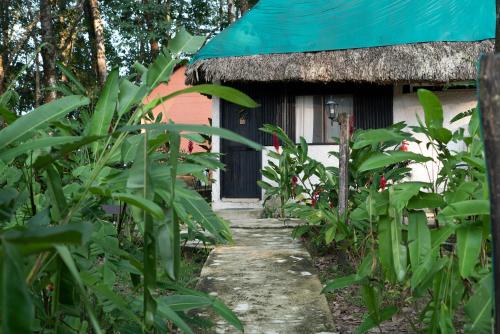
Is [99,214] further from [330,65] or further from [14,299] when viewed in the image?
[330,65]

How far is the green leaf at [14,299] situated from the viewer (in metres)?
0.70

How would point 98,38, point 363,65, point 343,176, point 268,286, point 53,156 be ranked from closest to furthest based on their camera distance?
point 53,156 → point 268,286 → point 343,176 → point 363,65 → point 98,38

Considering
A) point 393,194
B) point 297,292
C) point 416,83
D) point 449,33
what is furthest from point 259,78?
point 393,194

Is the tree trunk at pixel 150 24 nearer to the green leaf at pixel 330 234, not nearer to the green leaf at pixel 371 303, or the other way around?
the green leaf at pixel 330 234

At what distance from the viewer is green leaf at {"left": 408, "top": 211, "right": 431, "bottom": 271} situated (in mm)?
1837

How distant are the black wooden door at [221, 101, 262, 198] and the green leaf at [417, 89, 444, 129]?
666cm

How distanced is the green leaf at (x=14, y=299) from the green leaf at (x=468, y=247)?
1.28 m

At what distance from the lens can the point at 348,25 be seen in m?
8.36

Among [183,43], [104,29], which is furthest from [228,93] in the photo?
[104,29]

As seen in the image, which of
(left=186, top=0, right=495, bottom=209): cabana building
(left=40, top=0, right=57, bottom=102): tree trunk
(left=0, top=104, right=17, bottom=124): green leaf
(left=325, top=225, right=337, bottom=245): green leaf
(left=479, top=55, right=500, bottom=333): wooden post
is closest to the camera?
(left=479, top=55, right=500, bottom=333): wooden post

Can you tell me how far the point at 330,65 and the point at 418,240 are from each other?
632cm

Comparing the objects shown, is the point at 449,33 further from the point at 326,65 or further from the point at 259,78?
the point at 259,78

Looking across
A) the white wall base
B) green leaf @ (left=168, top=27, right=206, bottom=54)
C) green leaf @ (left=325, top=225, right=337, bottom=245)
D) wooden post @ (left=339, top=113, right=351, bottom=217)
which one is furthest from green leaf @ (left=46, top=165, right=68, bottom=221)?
the white wall base

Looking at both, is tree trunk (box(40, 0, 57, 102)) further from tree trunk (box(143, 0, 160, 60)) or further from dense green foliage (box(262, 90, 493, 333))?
dense green foliage (box(262, 90, 493, 333))
